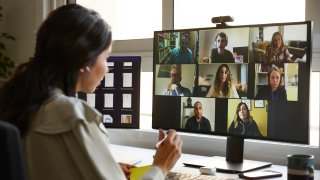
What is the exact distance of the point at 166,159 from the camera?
1.30 metres

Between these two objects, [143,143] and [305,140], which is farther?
[143,143]

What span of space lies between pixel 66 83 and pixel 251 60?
0.76 meters

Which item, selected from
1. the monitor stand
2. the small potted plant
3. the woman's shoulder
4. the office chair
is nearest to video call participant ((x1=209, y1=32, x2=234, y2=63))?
the monitor stand

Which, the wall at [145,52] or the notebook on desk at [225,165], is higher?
the wall at [145,52]

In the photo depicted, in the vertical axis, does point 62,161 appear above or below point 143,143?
above

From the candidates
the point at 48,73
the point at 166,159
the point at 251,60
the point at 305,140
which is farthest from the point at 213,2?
the point at 48,73

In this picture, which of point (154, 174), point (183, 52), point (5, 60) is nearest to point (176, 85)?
point (183, 52)

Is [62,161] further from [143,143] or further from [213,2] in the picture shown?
[213,2]

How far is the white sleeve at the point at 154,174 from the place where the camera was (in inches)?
47.2

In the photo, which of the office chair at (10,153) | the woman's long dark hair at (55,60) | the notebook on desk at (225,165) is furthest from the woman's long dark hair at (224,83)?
the office chair at (10,153)

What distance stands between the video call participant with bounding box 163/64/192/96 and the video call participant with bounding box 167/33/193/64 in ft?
0.10

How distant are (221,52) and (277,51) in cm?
22

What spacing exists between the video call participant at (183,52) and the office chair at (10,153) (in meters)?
1.03

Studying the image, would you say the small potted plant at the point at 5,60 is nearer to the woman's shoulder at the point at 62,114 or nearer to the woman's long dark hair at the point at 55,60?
the woman's long dark hair at the point at 55,60
